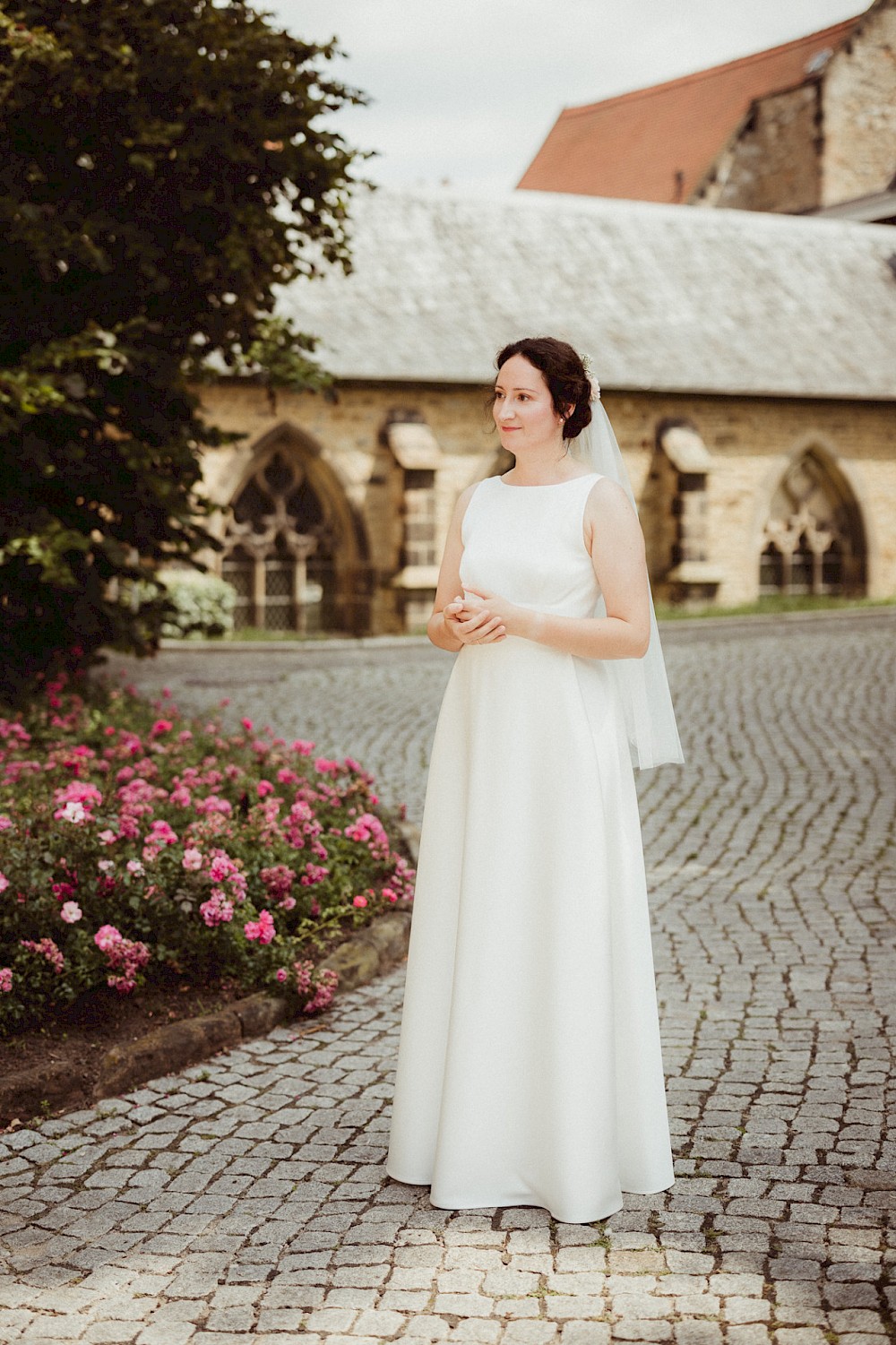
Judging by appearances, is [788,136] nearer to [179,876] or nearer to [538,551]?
[179,876]

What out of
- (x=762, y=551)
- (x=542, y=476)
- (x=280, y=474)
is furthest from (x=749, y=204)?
(x=542, y=476)

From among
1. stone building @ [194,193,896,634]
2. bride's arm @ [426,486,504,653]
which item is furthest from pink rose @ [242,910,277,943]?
stone building @ [194,193,896,634]

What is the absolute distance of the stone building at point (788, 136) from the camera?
2930cm

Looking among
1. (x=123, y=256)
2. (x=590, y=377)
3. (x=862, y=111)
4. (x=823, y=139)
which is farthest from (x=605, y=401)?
(x=590, y=377)

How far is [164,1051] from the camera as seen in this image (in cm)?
462

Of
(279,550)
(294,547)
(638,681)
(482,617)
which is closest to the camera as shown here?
(482,617)

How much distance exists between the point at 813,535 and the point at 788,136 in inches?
446

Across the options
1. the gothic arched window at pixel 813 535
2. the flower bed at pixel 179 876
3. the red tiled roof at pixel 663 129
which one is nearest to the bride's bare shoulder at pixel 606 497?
the flower bed at pixel 179 876

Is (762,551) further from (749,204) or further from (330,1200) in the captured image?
(330,1200)

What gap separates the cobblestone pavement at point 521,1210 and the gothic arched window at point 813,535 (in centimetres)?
1649

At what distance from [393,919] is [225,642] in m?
11.6

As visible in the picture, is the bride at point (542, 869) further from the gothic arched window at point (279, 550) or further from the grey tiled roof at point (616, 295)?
the gothic arched window at point (279, 550)

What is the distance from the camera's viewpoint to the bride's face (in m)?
3.56

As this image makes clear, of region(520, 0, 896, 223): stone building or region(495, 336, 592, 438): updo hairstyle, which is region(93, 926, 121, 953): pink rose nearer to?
region(495, 336, 592, 438): updo hairstyle
